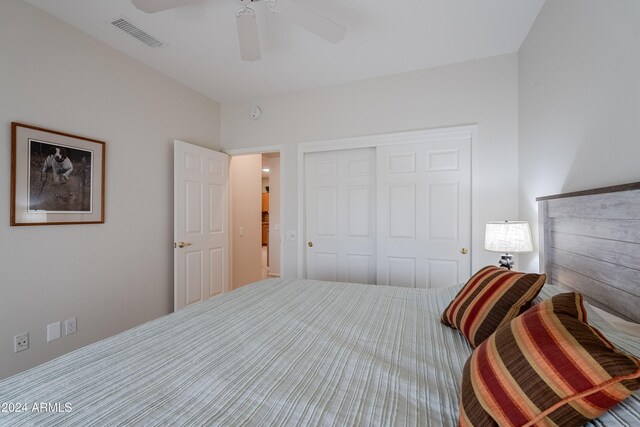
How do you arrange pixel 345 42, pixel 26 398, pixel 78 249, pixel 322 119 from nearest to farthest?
pixel 26 398, pixel 78 249, pixel 345 42, pixel 322 119

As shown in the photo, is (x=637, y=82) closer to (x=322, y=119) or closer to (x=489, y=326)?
(x=489, y=326)

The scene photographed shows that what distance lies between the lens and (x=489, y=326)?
96 centimetres

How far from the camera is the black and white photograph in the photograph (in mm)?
1823

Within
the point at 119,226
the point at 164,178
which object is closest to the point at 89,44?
the point at 164,178

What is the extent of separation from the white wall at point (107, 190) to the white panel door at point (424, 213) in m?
2.31

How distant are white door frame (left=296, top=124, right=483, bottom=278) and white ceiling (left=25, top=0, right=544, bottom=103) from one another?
2.12 ft

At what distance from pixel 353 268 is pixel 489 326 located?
6.56ft

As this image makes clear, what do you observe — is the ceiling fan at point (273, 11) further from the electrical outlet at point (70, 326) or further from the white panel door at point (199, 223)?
the electrical outlet at point (70, 326)

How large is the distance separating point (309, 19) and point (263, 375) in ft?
6.17

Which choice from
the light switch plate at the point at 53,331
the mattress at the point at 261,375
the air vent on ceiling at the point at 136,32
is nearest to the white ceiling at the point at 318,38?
the air vent on ceiling at the point at 136,32

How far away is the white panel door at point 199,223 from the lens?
276cm

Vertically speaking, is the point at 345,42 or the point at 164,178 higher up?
the point at 345,42

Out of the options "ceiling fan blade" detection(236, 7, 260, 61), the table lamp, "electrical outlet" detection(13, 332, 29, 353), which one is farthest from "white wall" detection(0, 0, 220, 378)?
the table lamp

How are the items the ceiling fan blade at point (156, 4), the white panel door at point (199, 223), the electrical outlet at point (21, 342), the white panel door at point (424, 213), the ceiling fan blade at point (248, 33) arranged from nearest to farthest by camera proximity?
the ceiling fan blade at point (156, 4)
the ceiling fan blade at point (248, 33)
the electrical outlet at point (21, 342)
the white panel door at point (424, 213)
the white panel door at point (199, 223)
